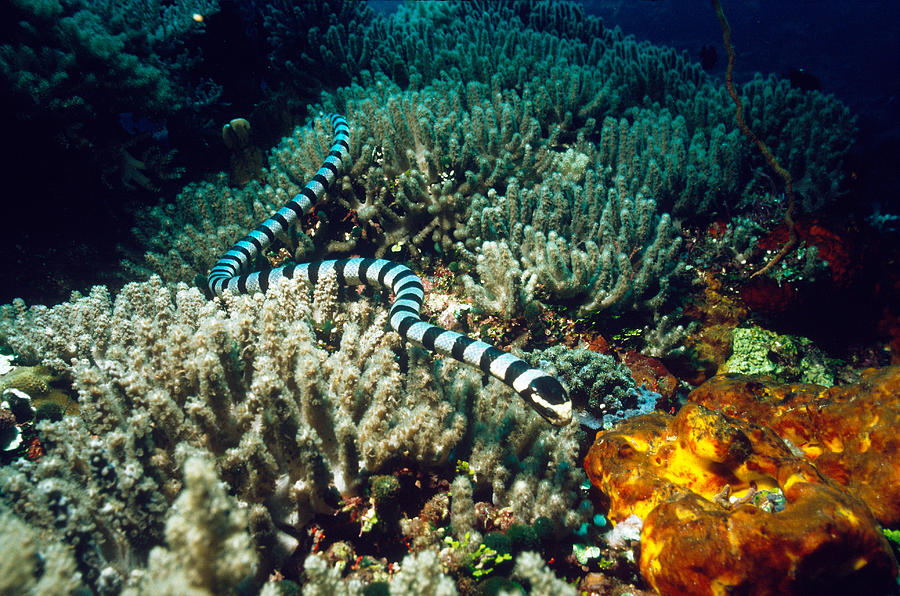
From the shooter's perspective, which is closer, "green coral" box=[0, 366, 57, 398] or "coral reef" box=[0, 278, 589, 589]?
"coral reef" box=[0, 278, 589, 589]

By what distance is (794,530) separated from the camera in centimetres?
125

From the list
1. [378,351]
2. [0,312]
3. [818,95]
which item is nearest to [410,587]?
[378,351]

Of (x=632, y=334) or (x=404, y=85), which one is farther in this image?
(x=404, y=85)

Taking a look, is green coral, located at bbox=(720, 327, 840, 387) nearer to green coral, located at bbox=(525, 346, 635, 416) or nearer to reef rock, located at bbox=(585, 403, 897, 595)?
green coral, located at bbox=(525, 346, 635, 416)

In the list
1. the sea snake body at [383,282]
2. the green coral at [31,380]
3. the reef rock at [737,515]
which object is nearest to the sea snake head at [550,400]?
the sea snake body at [383,282]

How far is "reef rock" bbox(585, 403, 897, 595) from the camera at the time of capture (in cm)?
125

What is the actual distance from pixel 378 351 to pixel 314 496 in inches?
31.0

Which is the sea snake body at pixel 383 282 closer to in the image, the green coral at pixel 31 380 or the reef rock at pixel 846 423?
the reef rock at pixel 846 423

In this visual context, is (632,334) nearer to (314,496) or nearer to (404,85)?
(314,496)

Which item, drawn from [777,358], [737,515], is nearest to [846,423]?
[737,515]

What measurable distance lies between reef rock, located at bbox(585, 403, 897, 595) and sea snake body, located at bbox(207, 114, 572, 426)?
0.53 metres

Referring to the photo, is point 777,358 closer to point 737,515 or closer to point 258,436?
point 737,515

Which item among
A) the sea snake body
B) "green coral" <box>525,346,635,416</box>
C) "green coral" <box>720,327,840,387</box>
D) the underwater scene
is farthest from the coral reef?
"green coral" <box>720,327,840,387</box>

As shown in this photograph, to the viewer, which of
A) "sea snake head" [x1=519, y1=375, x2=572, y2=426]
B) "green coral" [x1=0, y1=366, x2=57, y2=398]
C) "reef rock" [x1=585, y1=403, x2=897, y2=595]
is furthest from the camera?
"green coral" [x1=0, y1=366, x2=57, y2=398]
